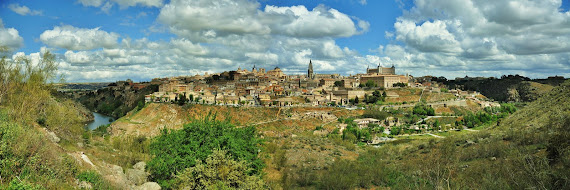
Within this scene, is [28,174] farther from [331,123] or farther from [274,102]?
[274,102]

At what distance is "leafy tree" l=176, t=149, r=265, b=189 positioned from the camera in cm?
1218

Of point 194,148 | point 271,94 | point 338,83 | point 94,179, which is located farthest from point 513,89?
point 94,179

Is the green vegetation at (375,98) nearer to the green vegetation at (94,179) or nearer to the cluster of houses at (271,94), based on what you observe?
the cluster of houses at (271,94)

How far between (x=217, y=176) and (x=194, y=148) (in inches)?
108

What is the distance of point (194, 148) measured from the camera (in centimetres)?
1471

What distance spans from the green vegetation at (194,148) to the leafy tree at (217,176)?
2.62ft

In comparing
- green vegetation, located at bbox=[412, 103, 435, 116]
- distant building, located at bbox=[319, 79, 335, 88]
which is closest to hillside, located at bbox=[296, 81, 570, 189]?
green vegetation, located at bbox=[412, 103, 435, 116]

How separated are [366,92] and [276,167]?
7131 cm

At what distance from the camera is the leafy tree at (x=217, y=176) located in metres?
12.2

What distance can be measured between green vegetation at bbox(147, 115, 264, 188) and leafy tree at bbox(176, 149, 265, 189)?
2.62 ft

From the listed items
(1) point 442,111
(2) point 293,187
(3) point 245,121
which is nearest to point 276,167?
(2) point 293,187

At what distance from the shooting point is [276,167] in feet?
71.6

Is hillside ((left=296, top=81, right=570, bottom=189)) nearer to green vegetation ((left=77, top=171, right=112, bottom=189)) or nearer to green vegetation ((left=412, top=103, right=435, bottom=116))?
green vegetation ((left=77, top=171, right=112, bottom=189))

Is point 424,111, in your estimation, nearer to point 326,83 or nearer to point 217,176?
point 326,83
